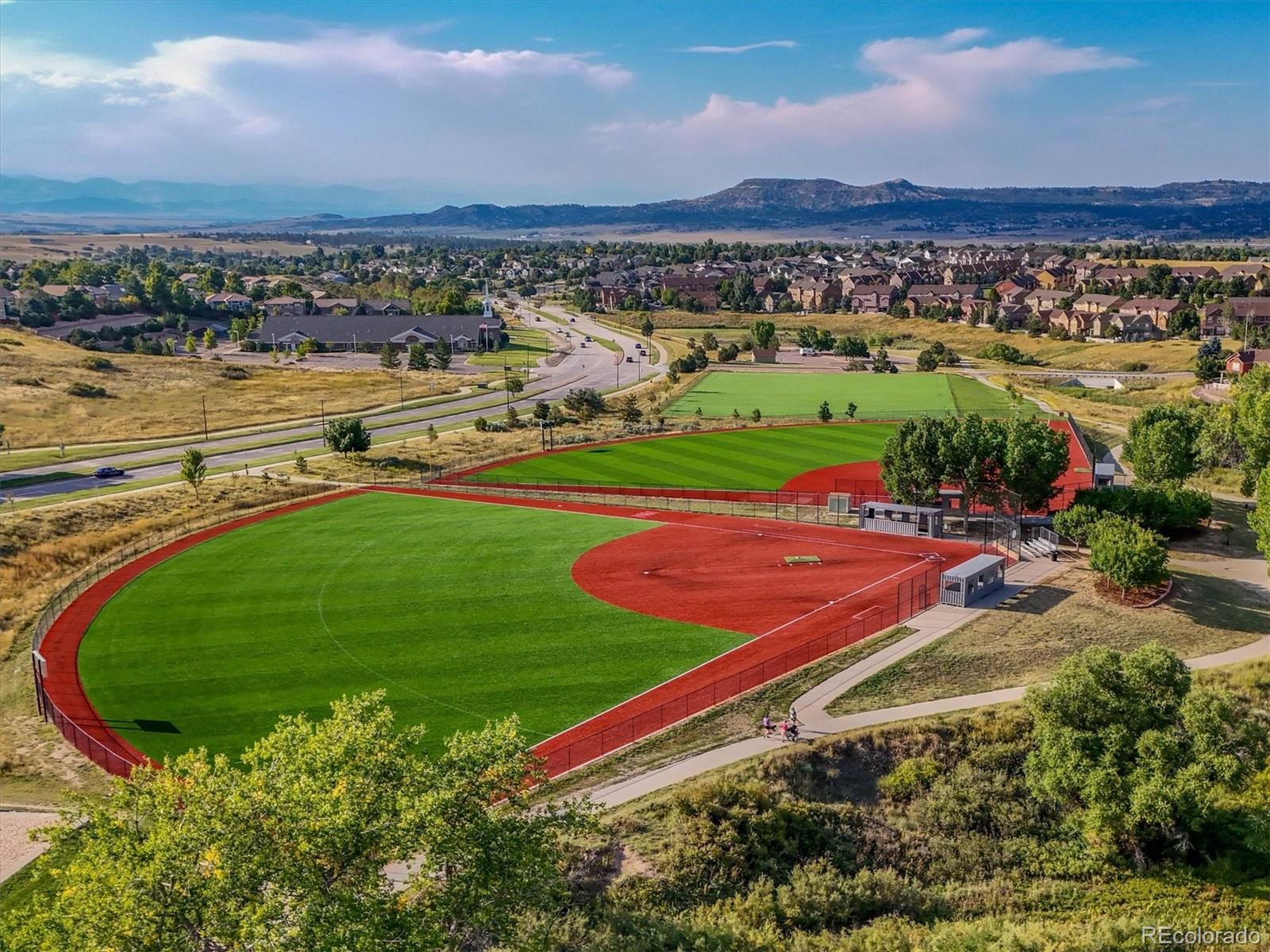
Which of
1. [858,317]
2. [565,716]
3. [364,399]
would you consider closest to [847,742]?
[565,716]

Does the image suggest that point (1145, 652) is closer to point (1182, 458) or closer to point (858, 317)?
point (1182, 458)

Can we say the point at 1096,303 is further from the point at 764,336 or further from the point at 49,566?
the point at 49,566

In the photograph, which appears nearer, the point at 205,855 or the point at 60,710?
the point at 205,855

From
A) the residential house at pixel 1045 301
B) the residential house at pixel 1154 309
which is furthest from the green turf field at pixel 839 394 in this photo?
the residential house at pixel 1045 301

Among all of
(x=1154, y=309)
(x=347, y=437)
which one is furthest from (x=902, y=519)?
(x=1154, y=309)

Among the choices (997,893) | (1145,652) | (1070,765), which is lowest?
(997,893)

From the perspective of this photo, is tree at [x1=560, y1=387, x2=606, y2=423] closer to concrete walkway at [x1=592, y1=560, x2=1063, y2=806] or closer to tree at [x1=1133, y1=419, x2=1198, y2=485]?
tree at [x1=1133, y1=419, x2=1198, y2=485]

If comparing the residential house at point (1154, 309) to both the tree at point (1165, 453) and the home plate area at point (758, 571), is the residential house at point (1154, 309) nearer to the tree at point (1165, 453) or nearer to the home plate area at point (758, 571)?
the tree at point (1165, 453)
